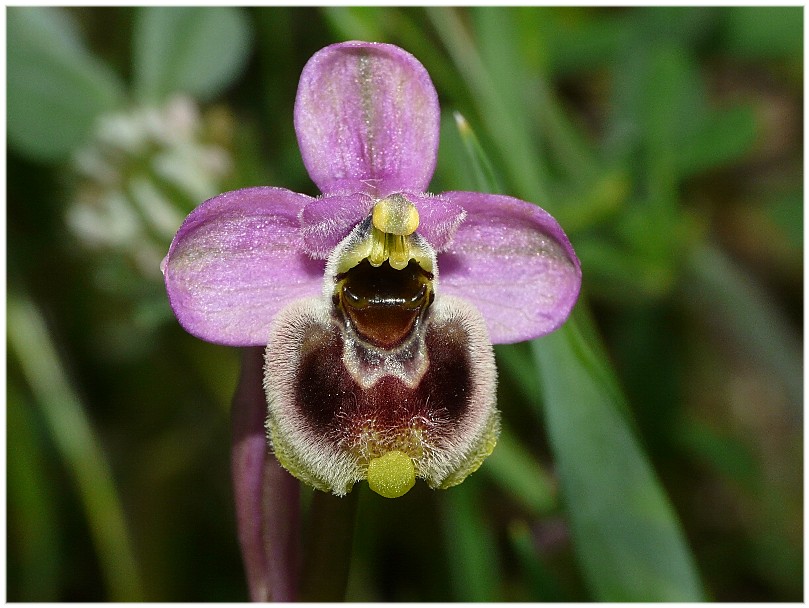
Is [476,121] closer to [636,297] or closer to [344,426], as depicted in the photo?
[636,297]

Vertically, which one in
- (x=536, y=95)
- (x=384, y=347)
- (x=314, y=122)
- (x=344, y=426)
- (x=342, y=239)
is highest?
(x=536, y=95)

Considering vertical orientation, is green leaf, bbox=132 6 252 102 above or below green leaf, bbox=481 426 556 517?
above

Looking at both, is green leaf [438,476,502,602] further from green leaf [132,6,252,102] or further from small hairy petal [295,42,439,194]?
green leaf [132,6,252,102]

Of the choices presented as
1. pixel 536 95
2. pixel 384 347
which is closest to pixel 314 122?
pixel 384 347

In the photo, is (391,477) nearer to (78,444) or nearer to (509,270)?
(509,270)

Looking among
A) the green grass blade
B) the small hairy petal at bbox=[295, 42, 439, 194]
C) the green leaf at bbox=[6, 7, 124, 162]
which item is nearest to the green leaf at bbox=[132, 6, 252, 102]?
the green leaf at bbox=[6, 7, 124, 162]
